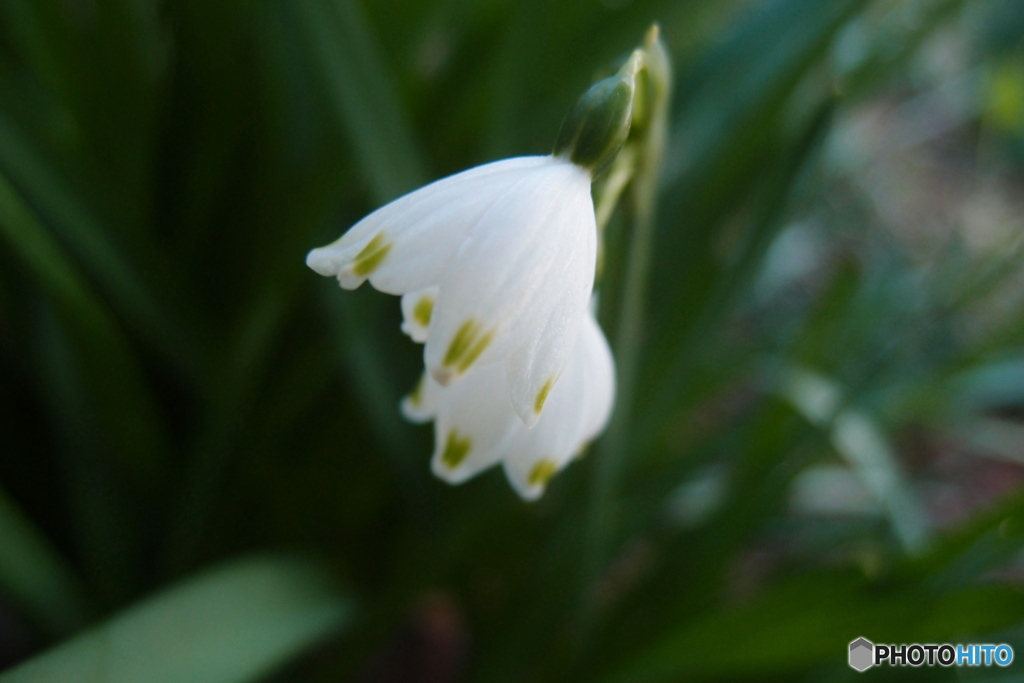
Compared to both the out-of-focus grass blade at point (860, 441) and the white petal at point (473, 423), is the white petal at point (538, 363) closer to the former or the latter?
the white petal at point (473, 423)

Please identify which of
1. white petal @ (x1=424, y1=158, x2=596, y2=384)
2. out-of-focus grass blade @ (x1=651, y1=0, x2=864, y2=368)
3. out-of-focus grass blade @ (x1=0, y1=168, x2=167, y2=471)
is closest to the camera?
white petal @ (x1=424, y1=158, x2=596, y2=384)

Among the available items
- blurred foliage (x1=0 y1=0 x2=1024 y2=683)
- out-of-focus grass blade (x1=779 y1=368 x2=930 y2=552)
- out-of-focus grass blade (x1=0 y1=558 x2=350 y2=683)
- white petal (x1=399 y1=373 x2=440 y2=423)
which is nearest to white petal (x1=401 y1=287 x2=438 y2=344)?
white petal (x1=399 y1=373 x2=440 y2=423)

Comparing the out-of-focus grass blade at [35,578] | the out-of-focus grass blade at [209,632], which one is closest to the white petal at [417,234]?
the out-of-focus grass blade at [209,632]

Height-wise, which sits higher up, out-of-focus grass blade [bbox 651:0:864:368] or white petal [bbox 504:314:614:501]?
out-of-focus grass blade [bbox 651:0:864:368]

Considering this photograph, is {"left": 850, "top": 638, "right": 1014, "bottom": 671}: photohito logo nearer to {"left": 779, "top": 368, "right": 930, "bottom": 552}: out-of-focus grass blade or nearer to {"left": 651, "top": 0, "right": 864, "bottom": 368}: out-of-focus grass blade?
{"left": 779, "top": 368, "right": 930, "bottom": 552}: out-of-focus grass blade

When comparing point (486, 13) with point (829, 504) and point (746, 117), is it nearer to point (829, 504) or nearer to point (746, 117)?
point (746, 117)

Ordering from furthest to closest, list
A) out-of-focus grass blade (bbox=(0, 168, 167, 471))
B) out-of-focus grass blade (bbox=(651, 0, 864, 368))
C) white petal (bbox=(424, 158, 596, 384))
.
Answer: out-of-focus grass blade (bbox=(651, 0, 864, 368))
out-of-focus grass blade (bbox=(0, 168, 167, 471))
white petal (bbox=(424, 158, 596, 384))

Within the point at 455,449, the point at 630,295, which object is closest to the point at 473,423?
the point at 455,449

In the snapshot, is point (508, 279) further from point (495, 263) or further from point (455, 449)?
point (455, 449)
